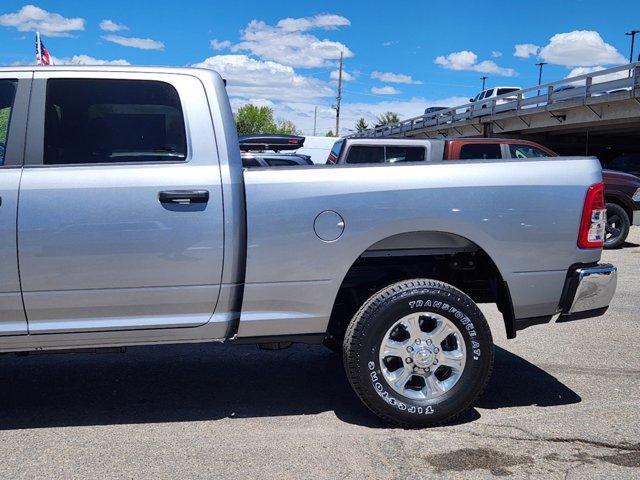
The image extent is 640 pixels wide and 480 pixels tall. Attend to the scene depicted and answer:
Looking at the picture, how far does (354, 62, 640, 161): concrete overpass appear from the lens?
2192 cm

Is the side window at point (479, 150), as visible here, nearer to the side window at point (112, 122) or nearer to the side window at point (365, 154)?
the side window at point (365, 154)

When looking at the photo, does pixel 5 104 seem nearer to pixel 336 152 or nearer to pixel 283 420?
pixel 283 420

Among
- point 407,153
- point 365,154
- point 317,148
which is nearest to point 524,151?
point 407,153

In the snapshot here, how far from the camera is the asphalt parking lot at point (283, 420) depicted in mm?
3391

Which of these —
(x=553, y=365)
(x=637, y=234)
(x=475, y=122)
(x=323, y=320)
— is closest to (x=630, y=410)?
(x=553, y=365)

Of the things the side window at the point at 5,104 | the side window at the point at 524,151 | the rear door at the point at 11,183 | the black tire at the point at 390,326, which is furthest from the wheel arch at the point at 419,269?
the side window at the point at 524,151

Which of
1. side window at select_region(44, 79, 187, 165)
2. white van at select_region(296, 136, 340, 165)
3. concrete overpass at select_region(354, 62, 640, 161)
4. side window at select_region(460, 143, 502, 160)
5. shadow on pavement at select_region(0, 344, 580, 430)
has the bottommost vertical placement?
shadow on pavement at select_region(0, 344, 580, 430)

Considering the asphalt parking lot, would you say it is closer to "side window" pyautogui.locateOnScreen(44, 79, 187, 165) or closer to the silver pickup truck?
the silver pickup truck

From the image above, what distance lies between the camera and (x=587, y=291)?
3.94 meters

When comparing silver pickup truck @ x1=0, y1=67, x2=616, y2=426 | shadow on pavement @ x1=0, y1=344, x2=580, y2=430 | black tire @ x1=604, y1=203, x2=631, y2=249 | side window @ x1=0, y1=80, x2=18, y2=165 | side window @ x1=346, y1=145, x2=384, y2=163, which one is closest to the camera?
silver pickup truck @ x1=0, y1=67, x2=616, y2=426

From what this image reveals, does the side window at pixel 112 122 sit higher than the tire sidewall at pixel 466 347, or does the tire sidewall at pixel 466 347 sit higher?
the side window at pixel 112 122

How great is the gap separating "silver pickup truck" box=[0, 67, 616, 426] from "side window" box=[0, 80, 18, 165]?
0.01 m

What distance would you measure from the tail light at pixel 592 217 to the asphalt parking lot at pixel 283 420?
1.06 m

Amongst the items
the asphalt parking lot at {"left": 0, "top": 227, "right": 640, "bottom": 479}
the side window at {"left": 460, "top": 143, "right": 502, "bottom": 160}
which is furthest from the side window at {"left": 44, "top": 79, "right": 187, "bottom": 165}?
the side window at {"left": 460, "top": 143, "right": 502, "bottom": 160}
